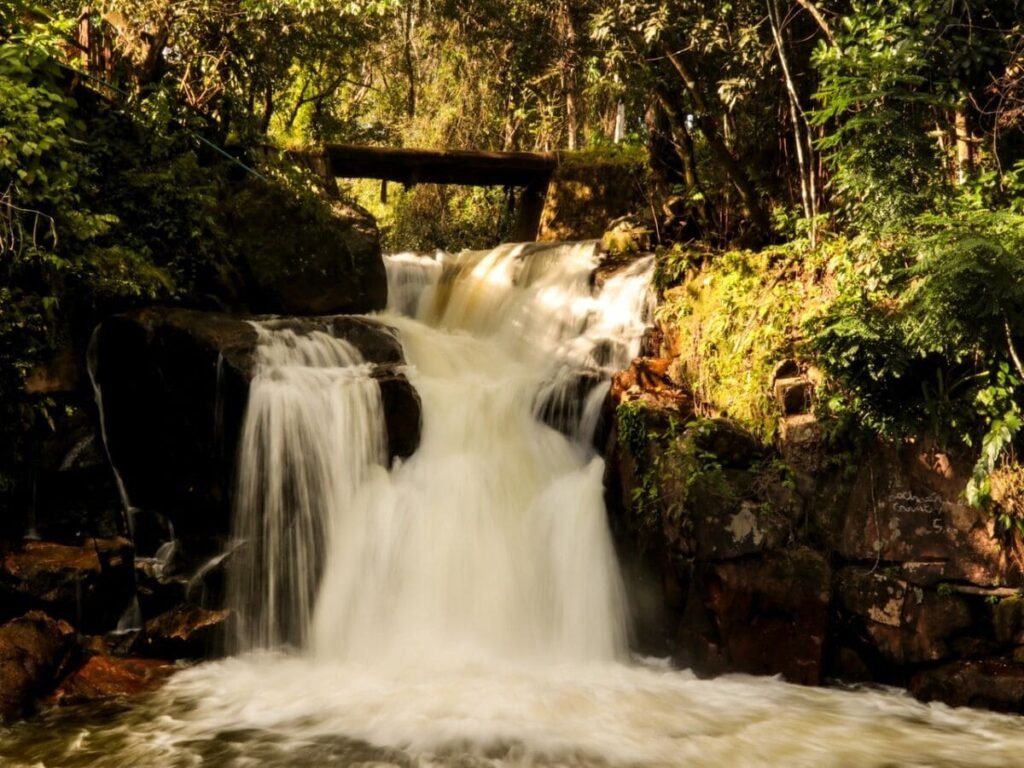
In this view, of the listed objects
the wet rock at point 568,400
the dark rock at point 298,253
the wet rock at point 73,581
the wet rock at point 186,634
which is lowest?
the wet rock at point 186,634

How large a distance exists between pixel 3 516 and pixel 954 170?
947 centimetres

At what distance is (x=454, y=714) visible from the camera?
5.68 m

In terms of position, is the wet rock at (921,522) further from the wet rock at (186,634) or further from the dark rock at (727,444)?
the wet rock at (186,634)

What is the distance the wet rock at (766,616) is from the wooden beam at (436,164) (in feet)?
34.1

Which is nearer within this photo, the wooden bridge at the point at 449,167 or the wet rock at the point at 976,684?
the wet rock at the point at 976,684

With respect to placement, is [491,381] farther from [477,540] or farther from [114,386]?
[114,386]

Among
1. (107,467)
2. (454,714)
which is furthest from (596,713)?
(107,467)

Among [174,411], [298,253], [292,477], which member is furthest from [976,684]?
[298,253]

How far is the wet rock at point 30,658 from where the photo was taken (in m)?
5.64

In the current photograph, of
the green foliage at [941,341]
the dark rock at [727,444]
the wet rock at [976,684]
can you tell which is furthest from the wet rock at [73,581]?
the wet rock at [976,684]

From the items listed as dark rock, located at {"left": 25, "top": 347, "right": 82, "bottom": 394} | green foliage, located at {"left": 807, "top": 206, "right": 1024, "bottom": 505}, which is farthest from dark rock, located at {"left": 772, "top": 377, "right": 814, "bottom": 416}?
dark rock, located at {"left": 25, "top": 347, "right": 82, "bottom": 394}

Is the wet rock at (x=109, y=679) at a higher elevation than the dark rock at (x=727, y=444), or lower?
lower

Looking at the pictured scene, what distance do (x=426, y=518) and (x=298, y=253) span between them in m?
4.40

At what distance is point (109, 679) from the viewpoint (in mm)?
6172
